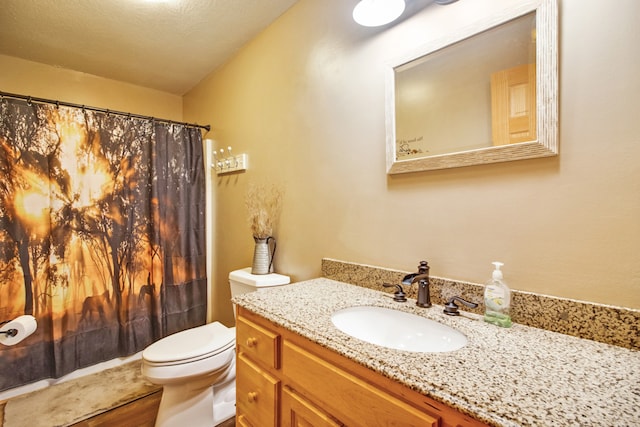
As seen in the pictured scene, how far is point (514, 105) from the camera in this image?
2.89ft

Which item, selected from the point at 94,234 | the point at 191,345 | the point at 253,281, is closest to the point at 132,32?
the point at 94,234

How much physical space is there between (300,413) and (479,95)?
116 centimetres

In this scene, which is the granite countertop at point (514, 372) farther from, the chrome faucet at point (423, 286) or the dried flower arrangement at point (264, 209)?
the dried flower arrangement at point (264, 209)

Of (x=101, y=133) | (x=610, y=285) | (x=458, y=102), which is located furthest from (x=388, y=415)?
(x=101, y=133)

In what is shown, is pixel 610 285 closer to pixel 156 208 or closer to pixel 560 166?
pixel 560 166

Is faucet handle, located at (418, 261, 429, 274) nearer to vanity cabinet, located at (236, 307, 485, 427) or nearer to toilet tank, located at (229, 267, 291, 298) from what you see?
vanity cabinet, located at (236, 307, 485, 427)

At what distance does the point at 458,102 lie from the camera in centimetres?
101

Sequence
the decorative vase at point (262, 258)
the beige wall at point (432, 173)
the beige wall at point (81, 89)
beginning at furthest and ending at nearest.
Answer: the beige wall at point (81, 89)
the decorative vase at point (262, 258)
the beige wall at point (432, 173)

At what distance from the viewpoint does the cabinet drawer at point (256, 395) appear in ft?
3.01

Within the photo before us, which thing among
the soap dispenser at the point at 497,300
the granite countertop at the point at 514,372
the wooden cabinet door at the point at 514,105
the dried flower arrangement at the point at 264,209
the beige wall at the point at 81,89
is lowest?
the granite countertop at the point at 514,372

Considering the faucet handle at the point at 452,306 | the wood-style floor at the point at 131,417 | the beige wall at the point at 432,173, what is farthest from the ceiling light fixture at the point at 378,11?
the wood-style floor at the point at 131,417

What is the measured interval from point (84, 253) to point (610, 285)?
2.64 metres

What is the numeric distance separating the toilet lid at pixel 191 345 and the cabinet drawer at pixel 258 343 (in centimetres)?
44

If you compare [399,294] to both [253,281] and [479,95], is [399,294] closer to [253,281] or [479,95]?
[479,95]
